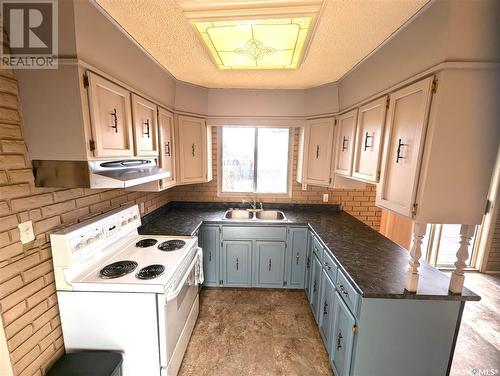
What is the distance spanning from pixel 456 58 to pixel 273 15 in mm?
997

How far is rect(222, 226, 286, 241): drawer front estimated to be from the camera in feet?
8.73

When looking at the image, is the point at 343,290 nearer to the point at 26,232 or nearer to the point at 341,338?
the point at 341,338

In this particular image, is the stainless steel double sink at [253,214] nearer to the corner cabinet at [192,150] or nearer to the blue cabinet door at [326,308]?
the corner cabinet at [192,150]

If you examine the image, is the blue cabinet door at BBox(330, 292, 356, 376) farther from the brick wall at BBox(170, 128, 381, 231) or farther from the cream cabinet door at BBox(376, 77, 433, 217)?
the brick wall at BBox(170, 128, 381, 231)

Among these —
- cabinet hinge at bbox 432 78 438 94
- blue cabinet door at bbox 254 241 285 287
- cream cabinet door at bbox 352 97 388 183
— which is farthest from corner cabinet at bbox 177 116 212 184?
cabinet hinge at bbox 432 78 438 94

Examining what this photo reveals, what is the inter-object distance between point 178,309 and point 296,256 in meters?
1.58

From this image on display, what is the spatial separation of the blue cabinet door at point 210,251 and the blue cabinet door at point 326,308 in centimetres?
134

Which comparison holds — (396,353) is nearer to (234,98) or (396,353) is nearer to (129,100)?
(129,100)

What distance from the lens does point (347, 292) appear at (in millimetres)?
1508

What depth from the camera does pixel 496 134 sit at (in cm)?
107

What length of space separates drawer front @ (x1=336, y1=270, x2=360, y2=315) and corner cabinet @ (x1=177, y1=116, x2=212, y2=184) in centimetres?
198

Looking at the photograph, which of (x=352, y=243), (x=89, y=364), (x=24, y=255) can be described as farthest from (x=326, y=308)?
(x=24, y=255)

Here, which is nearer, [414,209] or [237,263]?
[414,209]

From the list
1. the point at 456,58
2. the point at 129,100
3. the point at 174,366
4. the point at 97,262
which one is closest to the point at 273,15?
the point at 456,58
